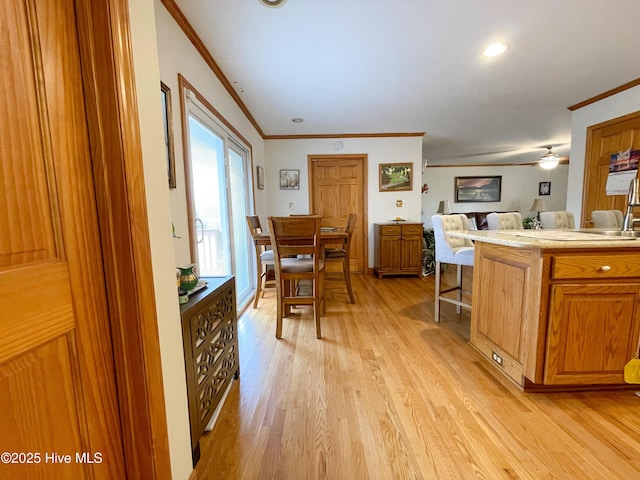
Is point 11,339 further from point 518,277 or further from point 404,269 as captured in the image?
point 404,269

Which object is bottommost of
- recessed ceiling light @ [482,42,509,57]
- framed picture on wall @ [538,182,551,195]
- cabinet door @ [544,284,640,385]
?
cabinet door @ [544,284,640,385]

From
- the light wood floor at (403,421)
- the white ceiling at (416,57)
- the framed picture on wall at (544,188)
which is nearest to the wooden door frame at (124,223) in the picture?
the light wood floor at (403,421)

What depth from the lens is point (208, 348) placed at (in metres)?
1.23

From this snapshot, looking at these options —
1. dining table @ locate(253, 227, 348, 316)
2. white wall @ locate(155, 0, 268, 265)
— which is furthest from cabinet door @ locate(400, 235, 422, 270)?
white wall @ locate(155, 0, 268, 265)

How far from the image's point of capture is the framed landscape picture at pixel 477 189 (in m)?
6.59

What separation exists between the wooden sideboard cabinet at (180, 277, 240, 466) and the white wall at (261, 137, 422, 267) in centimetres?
296

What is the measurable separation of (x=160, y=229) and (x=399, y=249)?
3589 millimetres

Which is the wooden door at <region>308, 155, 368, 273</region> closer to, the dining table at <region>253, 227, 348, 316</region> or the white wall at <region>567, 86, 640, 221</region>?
the dining table at <region>253, 227, 348, 316</region>

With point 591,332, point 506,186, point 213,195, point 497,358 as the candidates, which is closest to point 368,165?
point 213,195

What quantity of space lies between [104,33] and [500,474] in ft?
6.18

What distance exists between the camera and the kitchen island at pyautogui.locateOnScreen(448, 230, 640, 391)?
4.31ft

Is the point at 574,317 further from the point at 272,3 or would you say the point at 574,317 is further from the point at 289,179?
the point at 289,179

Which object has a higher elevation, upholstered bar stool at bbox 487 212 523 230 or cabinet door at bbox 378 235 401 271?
upholstered bar stool at bbox 487 212 523 230

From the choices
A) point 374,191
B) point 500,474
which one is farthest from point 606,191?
point 500,474
